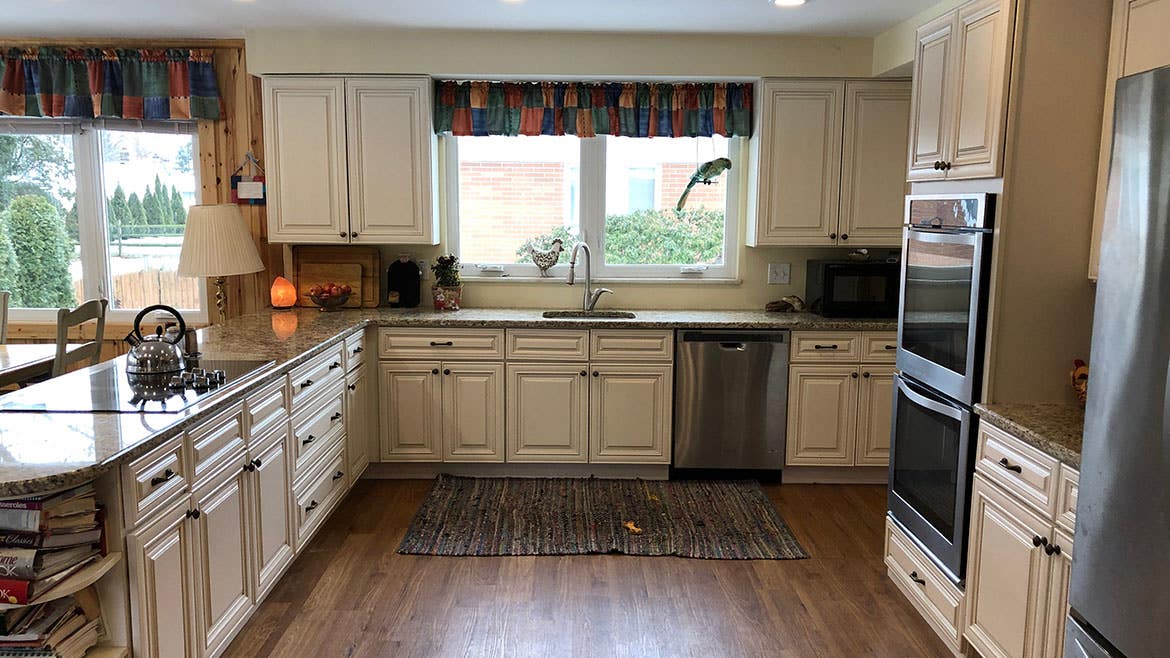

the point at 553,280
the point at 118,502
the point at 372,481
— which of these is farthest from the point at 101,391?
the point at 553,280

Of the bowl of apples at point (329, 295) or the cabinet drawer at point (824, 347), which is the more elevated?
the bowl of apples at point (329, 295)

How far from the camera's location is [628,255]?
4750 mm

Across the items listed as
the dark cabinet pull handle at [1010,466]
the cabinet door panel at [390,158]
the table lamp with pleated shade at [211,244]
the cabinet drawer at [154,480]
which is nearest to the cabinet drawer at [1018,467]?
the dark cabinet pull handle at [1010,466]

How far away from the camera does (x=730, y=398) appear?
423cm

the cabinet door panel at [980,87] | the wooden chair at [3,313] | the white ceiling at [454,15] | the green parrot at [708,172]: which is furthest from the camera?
the green parrot at [708,172]

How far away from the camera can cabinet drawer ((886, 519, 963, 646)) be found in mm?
2625

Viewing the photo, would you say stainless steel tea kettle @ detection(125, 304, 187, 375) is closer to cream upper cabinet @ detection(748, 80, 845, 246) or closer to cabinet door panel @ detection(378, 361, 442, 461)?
cabinet door panel @ detection(378, 361, 442, 461)

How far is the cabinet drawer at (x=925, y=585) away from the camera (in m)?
2.62

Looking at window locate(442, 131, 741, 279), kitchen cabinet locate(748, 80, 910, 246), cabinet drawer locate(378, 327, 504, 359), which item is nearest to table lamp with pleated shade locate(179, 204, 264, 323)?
cabinet drawer locate(378, 327, 504, 359)

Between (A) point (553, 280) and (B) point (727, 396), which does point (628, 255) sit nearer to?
(A) point (553, 280)

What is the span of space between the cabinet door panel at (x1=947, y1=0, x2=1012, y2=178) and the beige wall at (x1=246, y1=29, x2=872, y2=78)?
1.65m

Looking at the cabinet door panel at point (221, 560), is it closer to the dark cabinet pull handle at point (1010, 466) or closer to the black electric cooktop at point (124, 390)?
the black electric cooktop at point (124, 390)

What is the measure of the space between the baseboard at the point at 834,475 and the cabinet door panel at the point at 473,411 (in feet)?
5.07

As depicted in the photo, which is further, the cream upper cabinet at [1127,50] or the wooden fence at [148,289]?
the wooden fence at [148,289]
